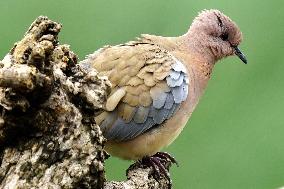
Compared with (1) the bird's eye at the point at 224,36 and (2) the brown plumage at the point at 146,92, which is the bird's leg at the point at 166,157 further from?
(1) the bird's eye at the point at 224,36

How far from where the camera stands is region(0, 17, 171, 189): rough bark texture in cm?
132

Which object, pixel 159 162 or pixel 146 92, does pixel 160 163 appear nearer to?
pixel 159 162

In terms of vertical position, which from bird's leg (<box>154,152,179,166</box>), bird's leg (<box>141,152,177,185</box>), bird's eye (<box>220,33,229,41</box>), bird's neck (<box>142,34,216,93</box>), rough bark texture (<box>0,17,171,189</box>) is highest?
bird's eye (<box>220,33,229,41</box>)

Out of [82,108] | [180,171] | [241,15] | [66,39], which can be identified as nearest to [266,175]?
[180,171]

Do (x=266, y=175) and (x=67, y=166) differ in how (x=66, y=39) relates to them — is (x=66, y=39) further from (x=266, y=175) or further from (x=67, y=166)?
(x=67, y=166)

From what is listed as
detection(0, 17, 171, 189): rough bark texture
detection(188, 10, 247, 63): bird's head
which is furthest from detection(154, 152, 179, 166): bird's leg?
detection(0, 17, 171, 189): rough bark texture

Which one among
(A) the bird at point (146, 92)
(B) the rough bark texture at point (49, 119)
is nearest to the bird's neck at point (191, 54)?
(A) the bird at point (146, 92)

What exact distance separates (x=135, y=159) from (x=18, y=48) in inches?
36.3

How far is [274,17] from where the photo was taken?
11.4ft

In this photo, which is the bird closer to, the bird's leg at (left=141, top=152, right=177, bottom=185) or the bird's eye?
the bird's leg at (left=141, top=152, right=177, bottom=185)

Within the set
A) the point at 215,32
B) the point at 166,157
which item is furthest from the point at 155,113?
the point at 215,32

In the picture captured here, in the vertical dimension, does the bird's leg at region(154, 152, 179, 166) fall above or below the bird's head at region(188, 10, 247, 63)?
below

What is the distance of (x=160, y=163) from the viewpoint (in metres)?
2.18

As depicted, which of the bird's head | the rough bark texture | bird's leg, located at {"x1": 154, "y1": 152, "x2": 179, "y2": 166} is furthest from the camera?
the bird's head
